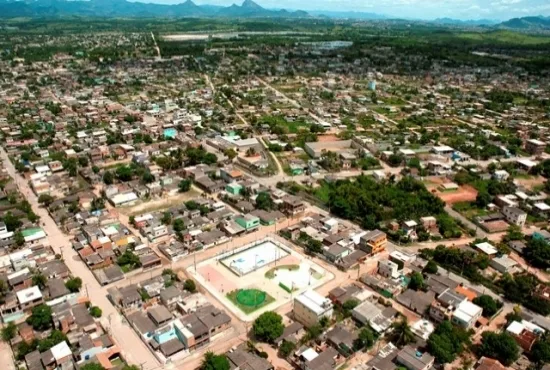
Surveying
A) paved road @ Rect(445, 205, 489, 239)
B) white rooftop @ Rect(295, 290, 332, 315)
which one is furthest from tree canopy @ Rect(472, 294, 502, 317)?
paved road @ Rect(445, 205, 489, 239)

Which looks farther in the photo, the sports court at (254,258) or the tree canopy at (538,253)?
the tree canopy at (538,253)

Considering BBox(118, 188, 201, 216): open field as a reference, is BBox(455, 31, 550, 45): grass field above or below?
above

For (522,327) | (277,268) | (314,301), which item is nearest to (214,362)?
(314,301)

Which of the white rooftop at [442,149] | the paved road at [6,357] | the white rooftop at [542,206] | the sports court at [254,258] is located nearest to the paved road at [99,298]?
the paved road at [6,357]

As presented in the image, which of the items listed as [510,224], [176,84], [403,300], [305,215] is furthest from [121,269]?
[176,84]

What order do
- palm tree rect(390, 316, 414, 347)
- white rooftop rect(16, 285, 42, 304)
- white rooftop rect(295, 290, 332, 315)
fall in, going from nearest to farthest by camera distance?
palm tree rect(390, 316, 414, 347), white rooftop rect(295, 290, 332, 315), white rooftop rect(16, 285, 42, 304)

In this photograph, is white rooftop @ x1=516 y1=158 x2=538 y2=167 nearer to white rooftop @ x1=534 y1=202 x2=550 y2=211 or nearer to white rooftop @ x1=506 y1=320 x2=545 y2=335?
white rooftop @ x1=534 y1=202 x2=550 y2=211

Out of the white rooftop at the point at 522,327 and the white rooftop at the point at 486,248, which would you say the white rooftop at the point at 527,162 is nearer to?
the white rooftop at the point at 486,248
